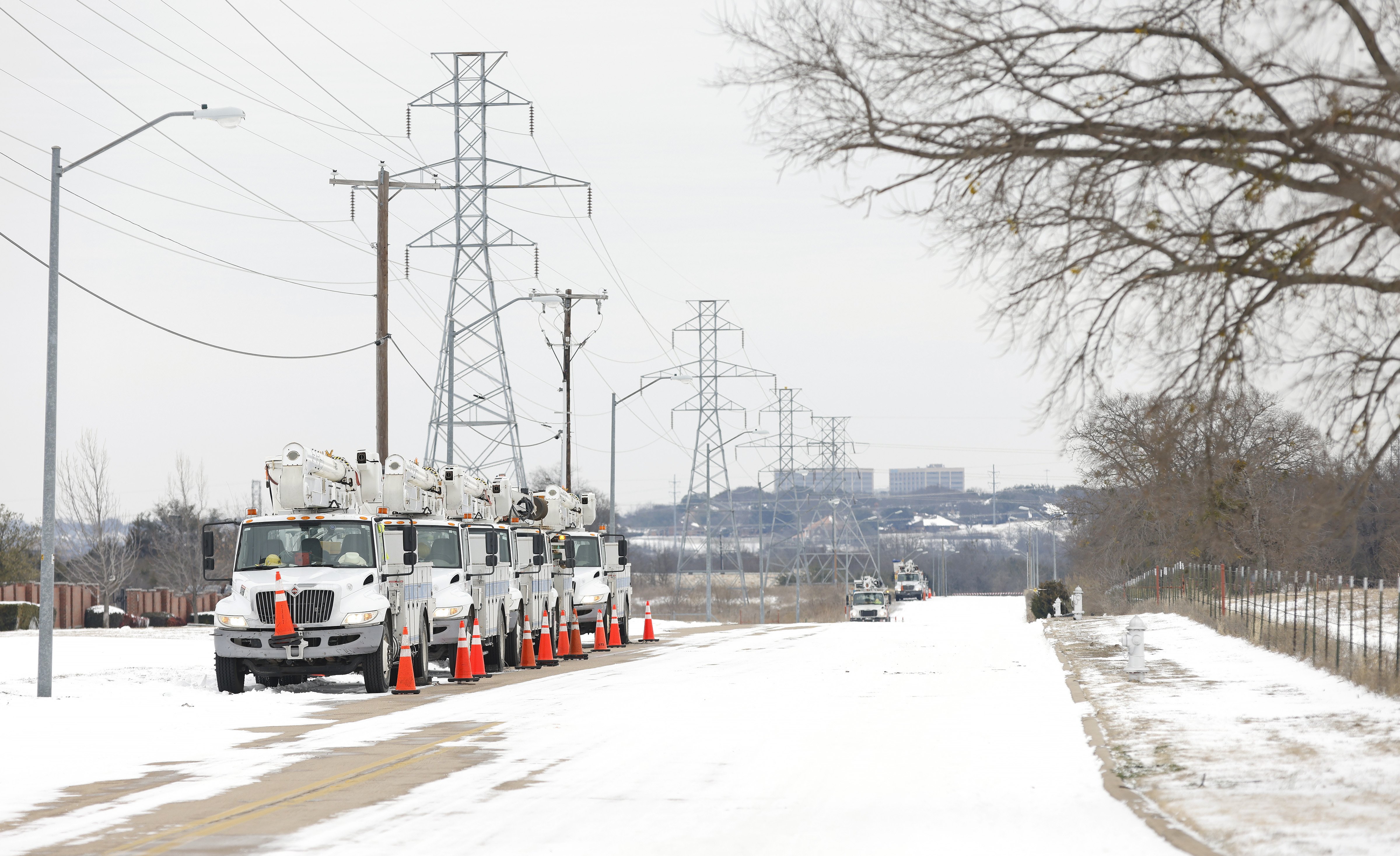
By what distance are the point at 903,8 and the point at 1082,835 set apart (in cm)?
657

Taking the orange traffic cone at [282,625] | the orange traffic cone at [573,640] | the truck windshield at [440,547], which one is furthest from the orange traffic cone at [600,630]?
the orange traffic cone at [282,625]

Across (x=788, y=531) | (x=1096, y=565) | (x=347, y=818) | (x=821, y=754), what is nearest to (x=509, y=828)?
(x=347, y=818)

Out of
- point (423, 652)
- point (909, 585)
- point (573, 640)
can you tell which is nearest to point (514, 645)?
point (573, 640)

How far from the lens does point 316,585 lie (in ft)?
72.0

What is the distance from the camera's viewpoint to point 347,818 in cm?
1071

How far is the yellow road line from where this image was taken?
32.7 ft

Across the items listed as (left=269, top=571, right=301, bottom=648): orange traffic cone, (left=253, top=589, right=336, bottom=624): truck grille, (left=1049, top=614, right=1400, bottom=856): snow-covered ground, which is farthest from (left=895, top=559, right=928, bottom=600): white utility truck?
(left=269, top=571, right=301, bottom=648): orange traffic cone

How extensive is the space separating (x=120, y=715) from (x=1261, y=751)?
1324 cm

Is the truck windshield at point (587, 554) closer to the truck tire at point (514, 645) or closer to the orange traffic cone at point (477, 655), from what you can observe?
the truck tire at point (514, 645)

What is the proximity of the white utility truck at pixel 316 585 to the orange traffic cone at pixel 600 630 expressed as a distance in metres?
12.1

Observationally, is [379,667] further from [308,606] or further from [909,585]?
[909,585]

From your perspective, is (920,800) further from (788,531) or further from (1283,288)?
(788,531)

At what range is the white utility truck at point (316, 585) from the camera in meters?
21.8

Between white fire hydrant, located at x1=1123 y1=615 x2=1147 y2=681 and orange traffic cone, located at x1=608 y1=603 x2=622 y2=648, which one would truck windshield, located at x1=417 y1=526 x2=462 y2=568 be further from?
orange traffic cone, located at x1=608 y1=603 x2=622 y2=648
